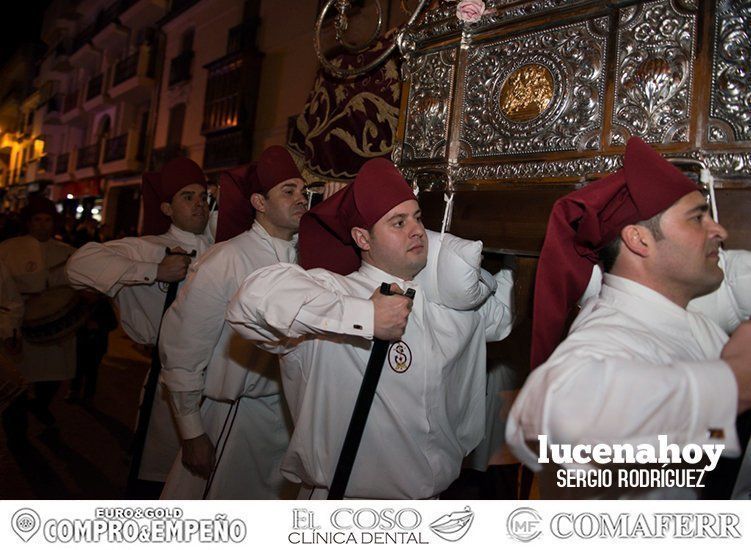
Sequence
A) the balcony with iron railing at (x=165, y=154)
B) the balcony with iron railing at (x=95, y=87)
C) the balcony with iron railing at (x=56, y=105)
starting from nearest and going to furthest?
1. the balcony with iron railing at (x=165, y=154)
2. the balcony with iron railing at (x=95, y=87)
3. the balcony with iron railing at (x=56, y=105)

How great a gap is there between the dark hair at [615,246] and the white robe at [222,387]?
159cm

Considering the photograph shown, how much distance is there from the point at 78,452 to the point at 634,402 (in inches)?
164

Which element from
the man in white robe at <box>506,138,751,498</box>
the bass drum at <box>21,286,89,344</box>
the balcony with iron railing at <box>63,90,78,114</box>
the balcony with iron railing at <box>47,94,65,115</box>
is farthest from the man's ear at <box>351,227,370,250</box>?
the balcony with iron railing at <box>47,94,65,115</box>

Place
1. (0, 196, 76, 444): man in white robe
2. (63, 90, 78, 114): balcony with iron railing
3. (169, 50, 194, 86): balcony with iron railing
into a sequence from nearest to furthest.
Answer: (0, 196, 76, 444): man in white robe < (169, 50, 194, 86): balcony with iron railing < (63, 90, 78, 114): balcony with iron railing

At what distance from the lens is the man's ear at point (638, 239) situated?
1304 millimetres

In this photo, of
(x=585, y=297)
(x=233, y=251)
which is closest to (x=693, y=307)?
(x=585, y=297)

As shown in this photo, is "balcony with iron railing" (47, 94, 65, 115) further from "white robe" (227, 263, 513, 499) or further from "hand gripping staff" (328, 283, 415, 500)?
"hand gripping staff" (328, 283, 415, 500)

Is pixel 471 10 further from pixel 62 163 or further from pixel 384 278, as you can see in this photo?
pixel 62 163

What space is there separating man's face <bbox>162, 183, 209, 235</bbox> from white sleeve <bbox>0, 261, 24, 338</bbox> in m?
1.09

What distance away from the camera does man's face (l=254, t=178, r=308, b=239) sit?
9.04 ft

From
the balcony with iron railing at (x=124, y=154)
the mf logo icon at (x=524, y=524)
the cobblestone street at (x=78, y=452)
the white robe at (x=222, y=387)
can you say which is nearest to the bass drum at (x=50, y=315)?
the cobblestone street at (x=78, y=452)

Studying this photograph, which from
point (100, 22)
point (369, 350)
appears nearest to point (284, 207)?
point (369, 350)

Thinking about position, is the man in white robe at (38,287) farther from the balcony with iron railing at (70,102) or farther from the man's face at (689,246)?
the balcony with iron railing at (70,102)

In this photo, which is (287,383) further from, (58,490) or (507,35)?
(58,490)
